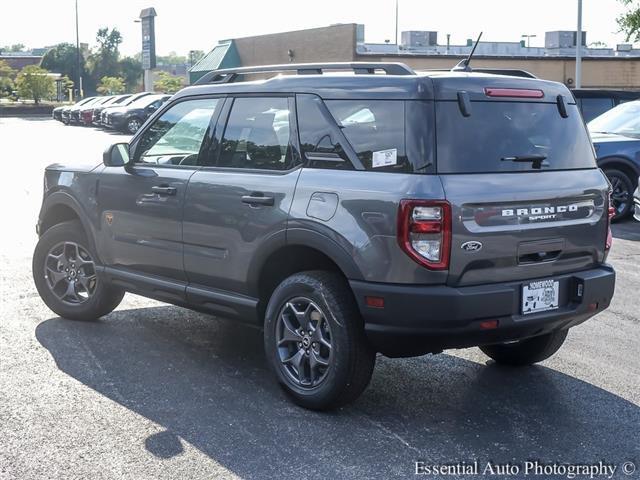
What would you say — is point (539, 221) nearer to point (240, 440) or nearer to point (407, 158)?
point (407, 158)

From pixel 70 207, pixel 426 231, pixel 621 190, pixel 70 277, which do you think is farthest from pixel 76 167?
pixel 621 190

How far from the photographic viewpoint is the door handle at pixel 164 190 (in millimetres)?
6090

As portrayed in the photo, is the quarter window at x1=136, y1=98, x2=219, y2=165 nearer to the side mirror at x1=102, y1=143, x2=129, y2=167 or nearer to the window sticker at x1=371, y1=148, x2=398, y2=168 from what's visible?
the side mirror at x1=102, y1=143, x2=129, y2=167

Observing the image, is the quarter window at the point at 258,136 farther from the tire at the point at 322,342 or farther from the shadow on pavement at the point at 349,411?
the shadow on pavement at the point at 349,411

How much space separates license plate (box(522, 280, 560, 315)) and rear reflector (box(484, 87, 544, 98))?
1060 mm

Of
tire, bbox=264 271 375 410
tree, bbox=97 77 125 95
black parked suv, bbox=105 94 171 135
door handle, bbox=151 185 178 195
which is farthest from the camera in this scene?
tree, bbox=97 77 125 95

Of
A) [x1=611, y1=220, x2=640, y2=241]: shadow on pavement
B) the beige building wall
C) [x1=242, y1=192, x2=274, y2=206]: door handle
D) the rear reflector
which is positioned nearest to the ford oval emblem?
the rear reflector

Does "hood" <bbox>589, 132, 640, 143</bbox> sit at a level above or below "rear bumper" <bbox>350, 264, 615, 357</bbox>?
above

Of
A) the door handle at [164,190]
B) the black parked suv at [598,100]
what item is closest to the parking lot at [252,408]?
the door handle at [164,190]

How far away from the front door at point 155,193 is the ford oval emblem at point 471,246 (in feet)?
6.95

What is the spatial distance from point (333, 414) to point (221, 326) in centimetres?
217

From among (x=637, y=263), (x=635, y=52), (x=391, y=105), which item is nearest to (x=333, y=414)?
(x=391, y=105)

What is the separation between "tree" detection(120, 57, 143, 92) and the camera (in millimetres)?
102625

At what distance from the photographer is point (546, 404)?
5.38 metres
